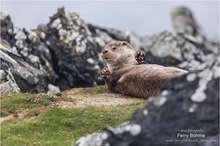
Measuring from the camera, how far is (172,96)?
24.1m

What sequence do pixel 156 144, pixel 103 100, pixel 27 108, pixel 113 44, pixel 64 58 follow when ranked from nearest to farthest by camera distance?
pixel 156 144, pixel 27 108, pixel 103 100, pixel 113 44, pixel 64 58

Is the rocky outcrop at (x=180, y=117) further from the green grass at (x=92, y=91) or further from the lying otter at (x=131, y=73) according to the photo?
the green grass at (x=92, y=91)

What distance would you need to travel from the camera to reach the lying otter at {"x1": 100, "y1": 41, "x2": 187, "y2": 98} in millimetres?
39156

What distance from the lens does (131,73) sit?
4141 cm

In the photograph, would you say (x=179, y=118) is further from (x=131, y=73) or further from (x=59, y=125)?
(x=131, y=73)

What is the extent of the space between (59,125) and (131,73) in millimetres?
8647

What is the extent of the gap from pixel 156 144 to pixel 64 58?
121 feet

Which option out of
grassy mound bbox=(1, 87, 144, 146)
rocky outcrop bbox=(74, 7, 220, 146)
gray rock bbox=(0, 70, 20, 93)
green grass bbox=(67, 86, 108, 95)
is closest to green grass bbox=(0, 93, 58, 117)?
grassy mound bbox=(1, 87, 144, 146)

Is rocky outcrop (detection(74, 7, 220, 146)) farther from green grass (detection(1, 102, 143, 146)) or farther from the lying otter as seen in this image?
the lying otter

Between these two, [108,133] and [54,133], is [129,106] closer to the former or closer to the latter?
[54,133]

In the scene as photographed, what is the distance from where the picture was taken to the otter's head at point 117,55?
145ft

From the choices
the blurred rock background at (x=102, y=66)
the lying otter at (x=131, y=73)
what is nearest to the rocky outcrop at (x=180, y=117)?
the blurred rock background at (x=102, y=66)

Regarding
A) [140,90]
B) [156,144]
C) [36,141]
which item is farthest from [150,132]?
[140,90]

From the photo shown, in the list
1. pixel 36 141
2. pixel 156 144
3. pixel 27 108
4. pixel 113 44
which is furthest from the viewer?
pixel 113 44
